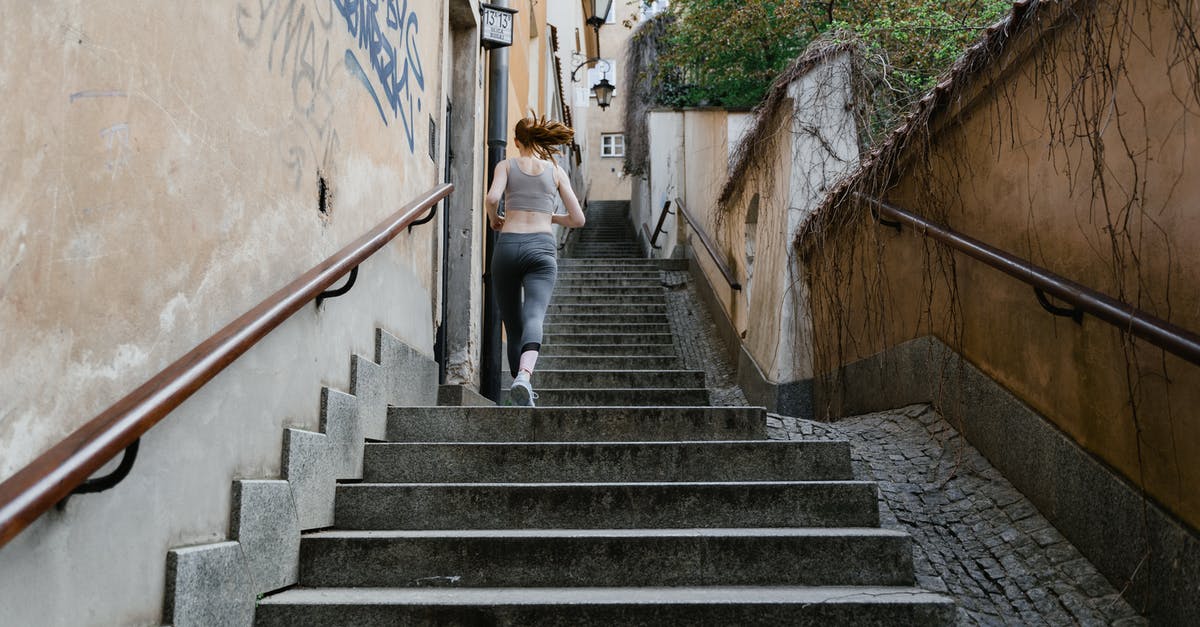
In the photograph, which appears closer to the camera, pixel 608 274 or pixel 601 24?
pixel 608 274

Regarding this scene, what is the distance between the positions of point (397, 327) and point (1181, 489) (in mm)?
3251

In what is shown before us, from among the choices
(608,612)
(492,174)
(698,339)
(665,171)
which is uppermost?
(665,171)

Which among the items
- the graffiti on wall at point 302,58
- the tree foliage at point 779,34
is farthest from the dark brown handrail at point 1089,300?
the tree foliage at point 779,34

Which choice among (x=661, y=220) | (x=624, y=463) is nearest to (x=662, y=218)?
(x=661, y=220)

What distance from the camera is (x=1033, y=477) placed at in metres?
3.18

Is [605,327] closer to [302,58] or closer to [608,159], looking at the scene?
[302,58]

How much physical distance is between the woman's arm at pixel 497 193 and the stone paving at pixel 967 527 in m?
1.80

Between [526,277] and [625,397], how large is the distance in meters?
1.31

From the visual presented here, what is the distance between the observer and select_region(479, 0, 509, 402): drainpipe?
6043mm

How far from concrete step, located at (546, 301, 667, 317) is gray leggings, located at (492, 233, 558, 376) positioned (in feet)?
15.0

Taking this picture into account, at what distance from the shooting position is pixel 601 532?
3.06m

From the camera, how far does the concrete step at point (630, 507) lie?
10.7 ft

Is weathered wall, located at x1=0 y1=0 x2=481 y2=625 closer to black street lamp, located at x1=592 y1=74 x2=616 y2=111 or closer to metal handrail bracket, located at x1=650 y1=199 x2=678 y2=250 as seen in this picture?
metal handrail bracket, located at x1=650 y1=199 x2=678 y2=250

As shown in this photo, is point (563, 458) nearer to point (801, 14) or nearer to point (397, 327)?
point (397, 327)
